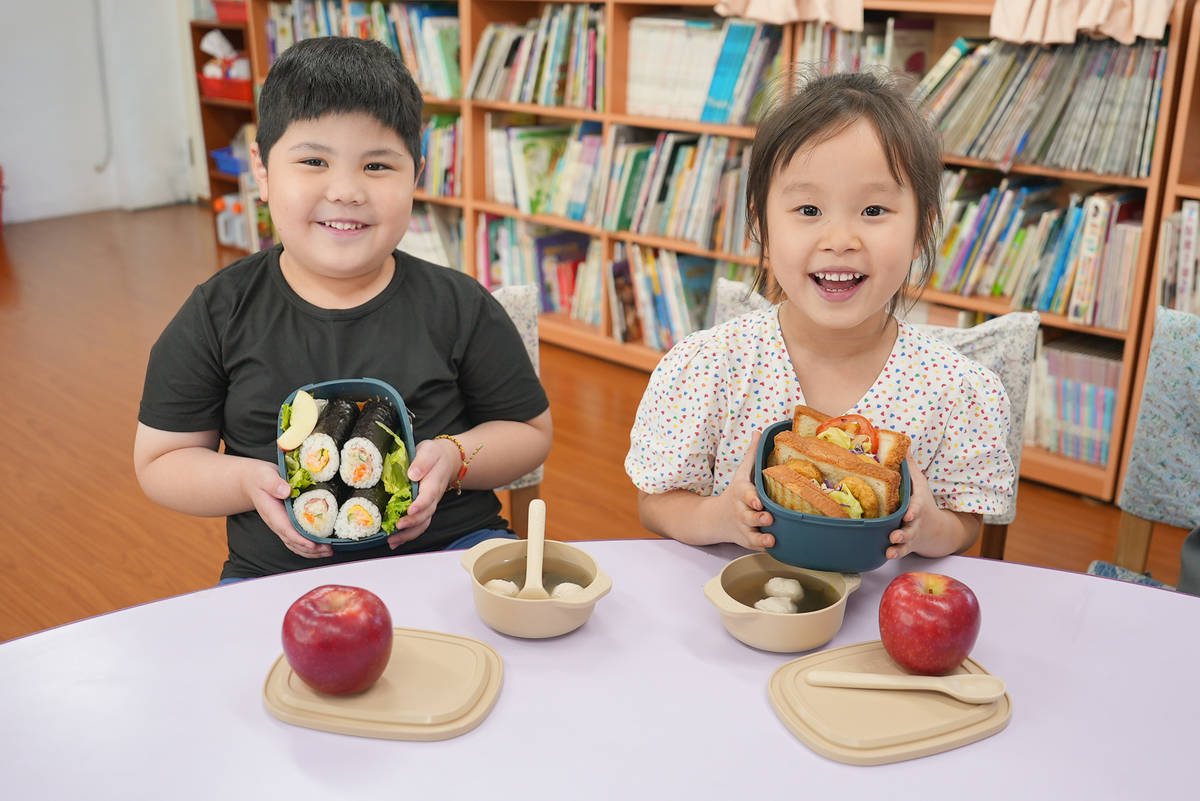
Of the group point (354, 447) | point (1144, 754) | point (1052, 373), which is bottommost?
point (1052, 373)

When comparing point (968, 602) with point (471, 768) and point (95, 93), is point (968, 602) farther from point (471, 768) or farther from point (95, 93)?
point (95, 93)

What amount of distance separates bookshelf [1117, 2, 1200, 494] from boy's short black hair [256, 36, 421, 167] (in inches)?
71.5

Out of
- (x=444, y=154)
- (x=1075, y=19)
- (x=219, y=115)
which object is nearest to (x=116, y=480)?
(x=444, y=154)

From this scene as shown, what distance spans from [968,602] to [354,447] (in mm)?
590

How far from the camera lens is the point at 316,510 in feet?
3.40

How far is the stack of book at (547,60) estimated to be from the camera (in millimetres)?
3570

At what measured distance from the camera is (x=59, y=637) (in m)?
0.91

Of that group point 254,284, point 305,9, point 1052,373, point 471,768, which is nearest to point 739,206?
point 1052,373

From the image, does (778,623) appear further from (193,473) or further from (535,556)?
(193,473)

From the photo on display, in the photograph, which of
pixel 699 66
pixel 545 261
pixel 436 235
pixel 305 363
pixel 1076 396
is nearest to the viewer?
pixel 305 363

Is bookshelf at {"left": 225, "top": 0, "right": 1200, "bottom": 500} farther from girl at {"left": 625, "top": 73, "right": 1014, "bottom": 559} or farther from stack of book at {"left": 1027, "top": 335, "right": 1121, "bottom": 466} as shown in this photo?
girl at {"left": 625, "top": 73, "right": 1014, "bottom": 559}

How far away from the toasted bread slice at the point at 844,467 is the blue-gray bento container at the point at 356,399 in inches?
15.3

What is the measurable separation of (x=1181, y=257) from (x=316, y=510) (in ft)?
7.22

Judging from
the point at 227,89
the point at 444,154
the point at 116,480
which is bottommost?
the point at 116,480
